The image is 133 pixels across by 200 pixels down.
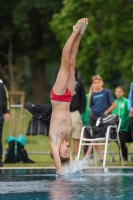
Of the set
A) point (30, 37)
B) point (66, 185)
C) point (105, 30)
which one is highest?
point (30, 37)

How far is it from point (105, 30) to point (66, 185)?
23.0m

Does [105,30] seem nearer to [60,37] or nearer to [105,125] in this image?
[60,37]

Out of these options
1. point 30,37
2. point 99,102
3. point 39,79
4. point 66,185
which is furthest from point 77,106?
point 39,79

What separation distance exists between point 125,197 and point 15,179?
325 cm

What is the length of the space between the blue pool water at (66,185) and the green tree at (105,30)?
18.6 meters

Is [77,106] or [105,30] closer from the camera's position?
[77,106]

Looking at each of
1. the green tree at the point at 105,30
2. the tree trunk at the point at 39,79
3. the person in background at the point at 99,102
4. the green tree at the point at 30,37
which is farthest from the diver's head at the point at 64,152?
the tree trunk at the point at 39,79

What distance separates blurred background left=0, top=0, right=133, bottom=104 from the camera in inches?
1366

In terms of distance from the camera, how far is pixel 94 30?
35.4 meters

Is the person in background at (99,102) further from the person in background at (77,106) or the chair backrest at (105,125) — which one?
the chair backrest at (105,125)

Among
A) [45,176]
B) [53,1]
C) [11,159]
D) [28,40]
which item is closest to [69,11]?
[53,1]

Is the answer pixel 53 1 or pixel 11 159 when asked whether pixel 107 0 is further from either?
pixel 11 159

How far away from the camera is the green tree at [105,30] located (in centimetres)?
3438

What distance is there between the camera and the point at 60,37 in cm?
3809
